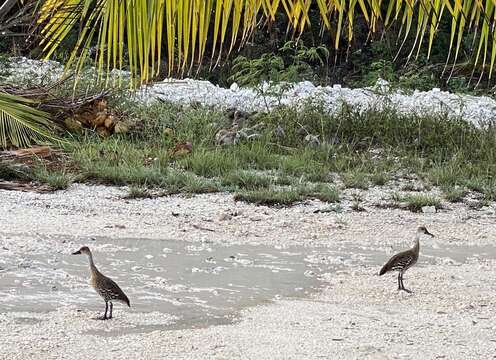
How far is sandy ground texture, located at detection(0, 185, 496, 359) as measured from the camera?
4.23 m

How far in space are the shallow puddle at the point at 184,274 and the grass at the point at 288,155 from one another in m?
1.57

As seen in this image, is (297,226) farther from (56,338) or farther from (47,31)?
(47,31)

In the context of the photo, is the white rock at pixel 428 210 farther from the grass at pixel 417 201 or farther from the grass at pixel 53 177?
the grass at pixel 53 177

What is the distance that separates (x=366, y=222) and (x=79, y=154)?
3.22 meters

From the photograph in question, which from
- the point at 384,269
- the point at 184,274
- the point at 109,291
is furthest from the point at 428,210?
the point at 109,291

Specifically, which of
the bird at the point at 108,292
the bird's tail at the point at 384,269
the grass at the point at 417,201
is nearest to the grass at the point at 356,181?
the grass at the point at 417,201

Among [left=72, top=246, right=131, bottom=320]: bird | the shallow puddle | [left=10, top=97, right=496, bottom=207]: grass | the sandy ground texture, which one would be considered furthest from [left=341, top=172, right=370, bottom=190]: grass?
[left=72, top=246, right=131, bottom=320]: bird

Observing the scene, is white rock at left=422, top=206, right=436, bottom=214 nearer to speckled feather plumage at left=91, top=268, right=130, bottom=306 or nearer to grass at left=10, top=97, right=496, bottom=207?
grass at left=10, top=97, right=496, bottom=207

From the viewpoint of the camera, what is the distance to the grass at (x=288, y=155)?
833 cm

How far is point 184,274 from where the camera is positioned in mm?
5684

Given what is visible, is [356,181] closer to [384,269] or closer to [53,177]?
[53,177]

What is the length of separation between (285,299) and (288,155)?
4456 mm

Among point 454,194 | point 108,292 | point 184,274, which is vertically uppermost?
point 108,292

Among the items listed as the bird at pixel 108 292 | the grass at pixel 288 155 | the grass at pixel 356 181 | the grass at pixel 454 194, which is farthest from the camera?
the grass at pixel 356 181
